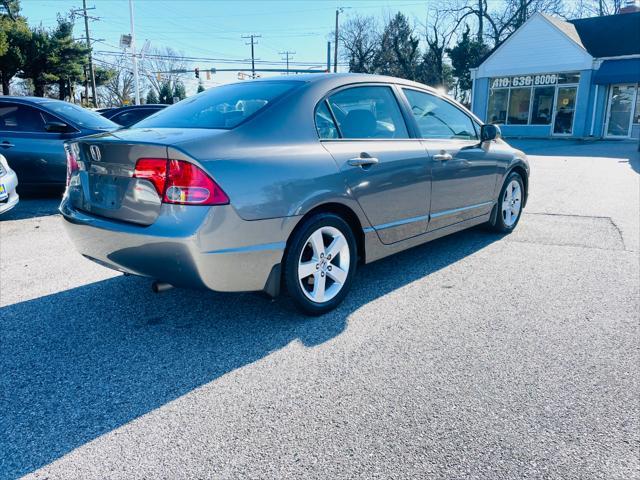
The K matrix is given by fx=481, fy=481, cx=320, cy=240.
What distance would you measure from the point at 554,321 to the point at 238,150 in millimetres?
2423

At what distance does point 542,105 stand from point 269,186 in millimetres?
27568

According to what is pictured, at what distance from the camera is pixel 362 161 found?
3.43 m

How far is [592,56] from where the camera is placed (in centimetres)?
2428

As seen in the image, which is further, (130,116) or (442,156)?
(130,116)

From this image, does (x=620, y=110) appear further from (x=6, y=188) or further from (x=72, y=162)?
(x=72, y=162)

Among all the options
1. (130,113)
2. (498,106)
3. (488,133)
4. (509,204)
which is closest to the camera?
(488,133)

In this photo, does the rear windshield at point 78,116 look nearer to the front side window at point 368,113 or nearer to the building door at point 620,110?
the front side window at point 368,113

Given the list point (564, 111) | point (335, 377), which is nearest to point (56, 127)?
point (335, 377)

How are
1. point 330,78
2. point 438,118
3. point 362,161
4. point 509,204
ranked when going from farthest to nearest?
point 509,204 < point 438,118 < point 330,78 < point 362,161

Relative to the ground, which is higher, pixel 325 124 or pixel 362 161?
pixel 325 124

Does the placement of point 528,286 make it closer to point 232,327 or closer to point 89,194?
point 232,327

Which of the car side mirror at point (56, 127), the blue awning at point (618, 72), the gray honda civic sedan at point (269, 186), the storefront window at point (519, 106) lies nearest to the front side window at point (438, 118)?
the gray honda civic sedan at point (269, 186)

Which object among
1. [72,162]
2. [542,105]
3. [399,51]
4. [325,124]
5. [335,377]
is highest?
[399,51]

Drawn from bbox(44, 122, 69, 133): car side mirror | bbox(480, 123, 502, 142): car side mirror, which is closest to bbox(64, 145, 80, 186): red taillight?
bbox(480, 123, 502, 142): car side mirror
